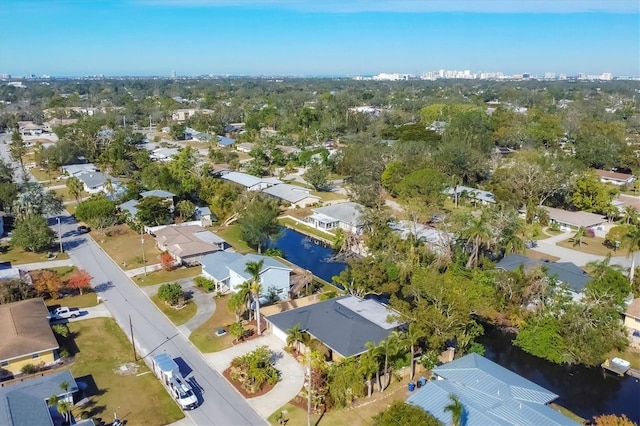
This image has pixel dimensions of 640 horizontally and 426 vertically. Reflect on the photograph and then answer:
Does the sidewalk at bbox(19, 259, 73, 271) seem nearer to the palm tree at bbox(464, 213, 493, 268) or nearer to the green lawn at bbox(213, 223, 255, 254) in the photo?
the green lawn at bbox(213, 223, 255, 254)

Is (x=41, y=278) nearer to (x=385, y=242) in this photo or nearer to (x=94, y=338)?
(x=94, y=338)

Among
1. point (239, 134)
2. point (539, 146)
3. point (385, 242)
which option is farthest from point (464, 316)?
point (239, 134)

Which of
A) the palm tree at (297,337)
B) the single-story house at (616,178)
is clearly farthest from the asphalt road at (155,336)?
the single-story house at (616,178)

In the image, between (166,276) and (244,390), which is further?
(166,276)

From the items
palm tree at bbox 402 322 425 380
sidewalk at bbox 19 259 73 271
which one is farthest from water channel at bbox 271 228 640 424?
sidewalk at bbox 19 259 73 271

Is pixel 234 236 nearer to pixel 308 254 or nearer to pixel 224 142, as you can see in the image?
pixel 308 254

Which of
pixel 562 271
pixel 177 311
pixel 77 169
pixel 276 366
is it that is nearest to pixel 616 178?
pixel 562 271
